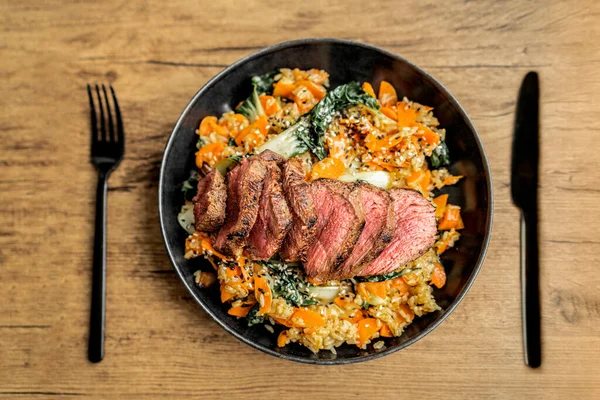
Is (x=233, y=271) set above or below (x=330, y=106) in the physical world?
below

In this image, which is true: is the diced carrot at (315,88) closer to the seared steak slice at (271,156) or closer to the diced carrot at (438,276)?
the seared steak slice at (271,156)

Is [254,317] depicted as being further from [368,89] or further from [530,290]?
[530,290]

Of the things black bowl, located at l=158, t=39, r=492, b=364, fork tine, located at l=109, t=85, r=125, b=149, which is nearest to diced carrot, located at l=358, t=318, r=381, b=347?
black bowl, located at l=158, t=39, r=492, b=364

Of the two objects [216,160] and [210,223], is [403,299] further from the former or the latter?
[216,160]

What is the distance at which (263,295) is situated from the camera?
3285 millimetres

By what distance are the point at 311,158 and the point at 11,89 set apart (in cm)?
268

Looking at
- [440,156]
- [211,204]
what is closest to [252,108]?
[211,204]

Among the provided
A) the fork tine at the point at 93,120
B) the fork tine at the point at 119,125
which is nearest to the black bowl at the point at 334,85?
the fork tine at the point at 119,125

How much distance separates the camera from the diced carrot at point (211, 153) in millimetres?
3602

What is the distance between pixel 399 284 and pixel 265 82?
1.81 m

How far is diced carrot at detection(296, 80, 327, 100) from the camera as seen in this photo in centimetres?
366

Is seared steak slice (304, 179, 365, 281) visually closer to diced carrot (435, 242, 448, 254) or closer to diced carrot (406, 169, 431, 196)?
diced carrot (406, 169, 431, 196)

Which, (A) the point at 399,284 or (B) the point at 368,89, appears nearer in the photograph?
(A) the point at 399,284

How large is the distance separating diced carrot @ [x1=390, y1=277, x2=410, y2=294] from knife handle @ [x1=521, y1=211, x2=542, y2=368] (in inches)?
40.8
